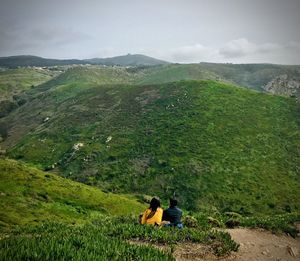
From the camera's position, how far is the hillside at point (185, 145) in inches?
2795

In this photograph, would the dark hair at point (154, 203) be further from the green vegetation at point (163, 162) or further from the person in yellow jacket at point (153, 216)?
the green vegetation at point (163, 162)

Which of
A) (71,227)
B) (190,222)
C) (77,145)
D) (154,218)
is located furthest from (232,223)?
(77,145)

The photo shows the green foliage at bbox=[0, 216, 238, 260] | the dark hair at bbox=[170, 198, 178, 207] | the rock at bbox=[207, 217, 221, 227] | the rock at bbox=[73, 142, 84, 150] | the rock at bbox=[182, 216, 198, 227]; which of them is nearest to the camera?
the green foliage at bbox=[0, 216, 238, 260]

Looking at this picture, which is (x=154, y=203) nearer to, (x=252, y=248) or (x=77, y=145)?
(x=252, y=248)

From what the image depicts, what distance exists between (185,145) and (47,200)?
37686 millimetres

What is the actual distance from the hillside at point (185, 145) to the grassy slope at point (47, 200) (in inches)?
→ 492

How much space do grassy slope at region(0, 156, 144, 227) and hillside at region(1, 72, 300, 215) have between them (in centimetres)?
1250

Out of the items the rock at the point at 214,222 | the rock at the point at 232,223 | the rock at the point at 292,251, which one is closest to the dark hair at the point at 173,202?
the rock at the point at 214,222

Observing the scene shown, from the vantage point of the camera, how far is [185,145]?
8388 centimetres

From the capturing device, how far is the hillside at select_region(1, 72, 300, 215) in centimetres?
7100

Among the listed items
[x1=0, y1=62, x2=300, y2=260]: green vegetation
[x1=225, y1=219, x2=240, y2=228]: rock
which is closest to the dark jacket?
[x1=0, y1=62, x2=300, y2=260]: green vegetation

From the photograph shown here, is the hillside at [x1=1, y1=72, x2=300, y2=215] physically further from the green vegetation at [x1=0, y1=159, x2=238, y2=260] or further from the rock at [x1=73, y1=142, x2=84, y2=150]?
the green vegetation at [x1=0, y1=159, x2=238, y2=260]

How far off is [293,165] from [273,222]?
180ft

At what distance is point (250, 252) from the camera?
68.0 ft
